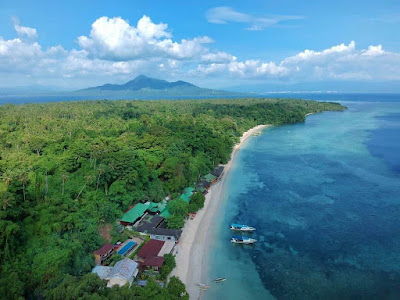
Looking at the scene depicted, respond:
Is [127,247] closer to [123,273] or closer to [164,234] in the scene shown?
[164,234]

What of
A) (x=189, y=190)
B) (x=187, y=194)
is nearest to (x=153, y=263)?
(x=187, y=194)

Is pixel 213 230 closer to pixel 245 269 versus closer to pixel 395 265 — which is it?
pixel 245 269

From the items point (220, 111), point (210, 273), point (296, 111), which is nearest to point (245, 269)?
point (210, 273)

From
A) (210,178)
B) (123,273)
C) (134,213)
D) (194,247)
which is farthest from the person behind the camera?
(210,178)

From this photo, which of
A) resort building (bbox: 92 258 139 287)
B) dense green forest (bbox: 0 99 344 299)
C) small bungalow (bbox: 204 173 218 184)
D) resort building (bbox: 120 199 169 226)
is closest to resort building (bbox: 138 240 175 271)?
resort building (bbox: 92 258 139 287)

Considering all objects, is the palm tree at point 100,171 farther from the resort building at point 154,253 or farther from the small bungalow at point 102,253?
the resort building at point 154,253

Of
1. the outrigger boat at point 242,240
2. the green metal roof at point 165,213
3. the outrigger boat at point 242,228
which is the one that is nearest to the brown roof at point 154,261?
the green metal roof at point 165,213
